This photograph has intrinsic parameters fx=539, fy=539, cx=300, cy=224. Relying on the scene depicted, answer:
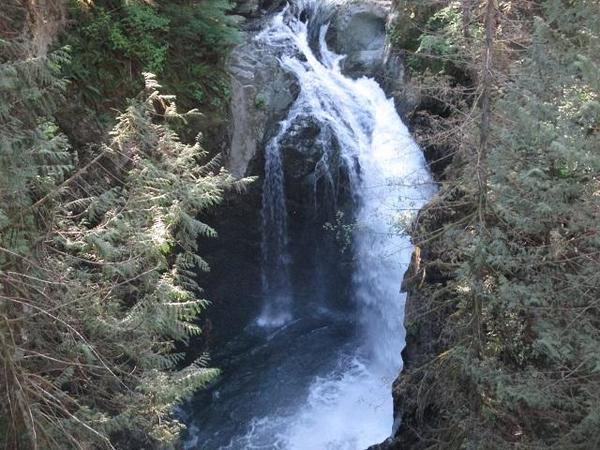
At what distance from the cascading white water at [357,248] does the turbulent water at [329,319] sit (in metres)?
0.03

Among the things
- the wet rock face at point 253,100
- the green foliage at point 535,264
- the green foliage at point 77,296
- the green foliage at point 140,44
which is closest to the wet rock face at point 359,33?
the wet rock face at point 253,100

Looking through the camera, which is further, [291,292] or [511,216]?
A: [291,292]

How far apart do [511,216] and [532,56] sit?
1.89 metres

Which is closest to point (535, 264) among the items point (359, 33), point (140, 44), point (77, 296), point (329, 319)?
point (77, 296)

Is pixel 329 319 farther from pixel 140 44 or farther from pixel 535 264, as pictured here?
pixel 535 264

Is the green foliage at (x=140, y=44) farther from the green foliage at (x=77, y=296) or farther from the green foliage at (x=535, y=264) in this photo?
the green foliage at (x=535, y=264)

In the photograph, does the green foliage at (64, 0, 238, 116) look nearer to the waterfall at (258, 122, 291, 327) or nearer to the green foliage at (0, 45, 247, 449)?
the waterfall at (258, 122, 291, 327)

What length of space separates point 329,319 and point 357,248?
6.45ft

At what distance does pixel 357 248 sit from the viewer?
13.8m

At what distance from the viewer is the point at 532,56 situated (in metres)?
6.28

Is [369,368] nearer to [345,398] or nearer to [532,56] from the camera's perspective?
[345,398]

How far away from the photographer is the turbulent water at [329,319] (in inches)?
424

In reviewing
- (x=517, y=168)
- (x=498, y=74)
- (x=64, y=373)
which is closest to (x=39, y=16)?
(x=64, y=373)

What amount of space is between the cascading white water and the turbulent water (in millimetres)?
26
